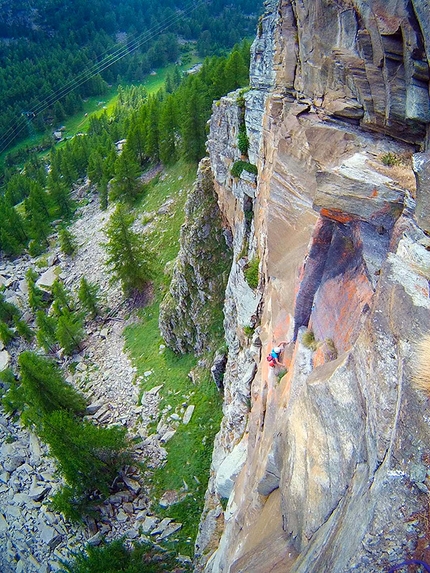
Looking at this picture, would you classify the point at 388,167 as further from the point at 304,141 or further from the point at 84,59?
the point at 84,59

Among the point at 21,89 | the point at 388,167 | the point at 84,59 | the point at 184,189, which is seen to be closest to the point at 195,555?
the point at 388,167

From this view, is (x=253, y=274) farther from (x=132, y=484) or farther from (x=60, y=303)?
(x=60, y=303)

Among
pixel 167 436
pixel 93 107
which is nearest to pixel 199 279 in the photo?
pixel 167 436

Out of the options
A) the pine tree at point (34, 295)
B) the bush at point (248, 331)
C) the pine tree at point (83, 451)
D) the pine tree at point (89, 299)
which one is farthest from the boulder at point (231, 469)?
the pine tree at point (34, 295)

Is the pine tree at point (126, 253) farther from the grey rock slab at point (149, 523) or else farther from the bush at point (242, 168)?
the grey rock slab at point (149, 523)

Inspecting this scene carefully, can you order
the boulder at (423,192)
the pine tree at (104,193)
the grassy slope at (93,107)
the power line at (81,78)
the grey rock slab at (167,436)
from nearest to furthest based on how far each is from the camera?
1. the boulder at (423,192)
2. the grey rock slab at (167,436)
3. the pine tree at (104,193)
4. the grassy slope at (93,107)
5. the power line at (81,78)

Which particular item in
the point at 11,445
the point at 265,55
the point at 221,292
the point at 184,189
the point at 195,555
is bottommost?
the point at 11,445
